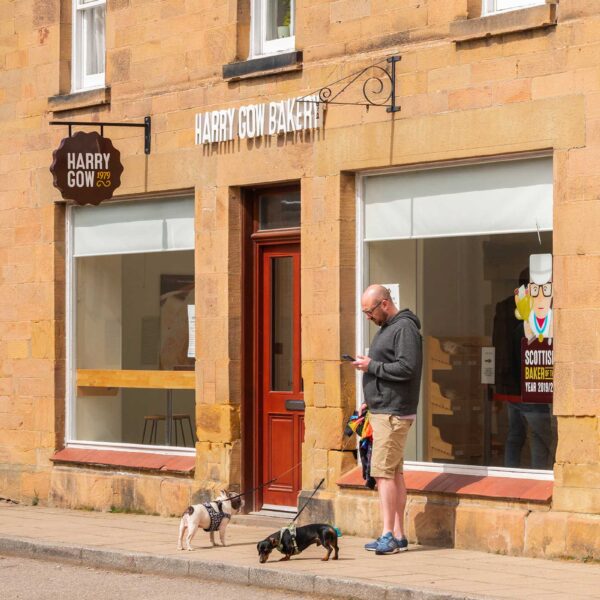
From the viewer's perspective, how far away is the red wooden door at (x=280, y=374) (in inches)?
553

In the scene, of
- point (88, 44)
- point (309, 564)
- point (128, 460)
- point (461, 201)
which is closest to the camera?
point (309, 564)

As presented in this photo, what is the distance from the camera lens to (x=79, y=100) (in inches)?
625

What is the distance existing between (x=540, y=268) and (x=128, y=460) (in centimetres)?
521

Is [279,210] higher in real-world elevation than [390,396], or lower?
higher

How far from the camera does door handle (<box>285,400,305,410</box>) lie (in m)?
14.0

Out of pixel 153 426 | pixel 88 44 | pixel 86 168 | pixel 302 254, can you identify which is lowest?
pixel 153 426

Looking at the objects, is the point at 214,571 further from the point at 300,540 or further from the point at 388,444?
the point at 388,444

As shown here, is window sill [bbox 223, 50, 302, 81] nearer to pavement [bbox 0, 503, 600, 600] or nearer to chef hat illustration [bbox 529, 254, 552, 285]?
chef hat illustration [bbox 529, 254, 552, 285]

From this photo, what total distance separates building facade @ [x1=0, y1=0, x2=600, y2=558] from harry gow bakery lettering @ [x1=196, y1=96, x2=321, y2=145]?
0.08 feet

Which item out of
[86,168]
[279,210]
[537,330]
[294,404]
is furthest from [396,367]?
[86,168]

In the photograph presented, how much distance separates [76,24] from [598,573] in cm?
857

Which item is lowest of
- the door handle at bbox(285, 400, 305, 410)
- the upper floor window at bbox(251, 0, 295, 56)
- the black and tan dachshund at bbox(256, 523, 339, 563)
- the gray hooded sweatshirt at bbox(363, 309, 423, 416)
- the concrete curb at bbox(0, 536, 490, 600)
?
the concrete curb at bbox(0, 536, 490, 600)

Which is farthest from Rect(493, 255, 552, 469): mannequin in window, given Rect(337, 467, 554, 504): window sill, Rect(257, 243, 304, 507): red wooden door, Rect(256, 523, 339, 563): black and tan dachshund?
Rect(257, 243, 304, 507): red wooden door

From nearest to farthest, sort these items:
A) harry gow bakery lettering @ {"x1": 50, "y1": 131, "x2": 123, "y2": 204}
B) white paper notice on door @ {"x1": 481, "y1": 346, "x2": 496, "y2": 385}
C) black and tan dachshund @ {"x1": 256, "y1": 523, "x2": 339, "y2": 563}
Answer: black and tan dachshund @ {"x1": 256, "y1": 523, "x2": 339, "y2": 563} < white paper notice on door @ {"x1": 481, "y1": 346, "x2": 496, "y2": 385} < harry gow bakery lettering @ {"x1": 50, "y1": 131, "x2": 123, "y2": 204}
